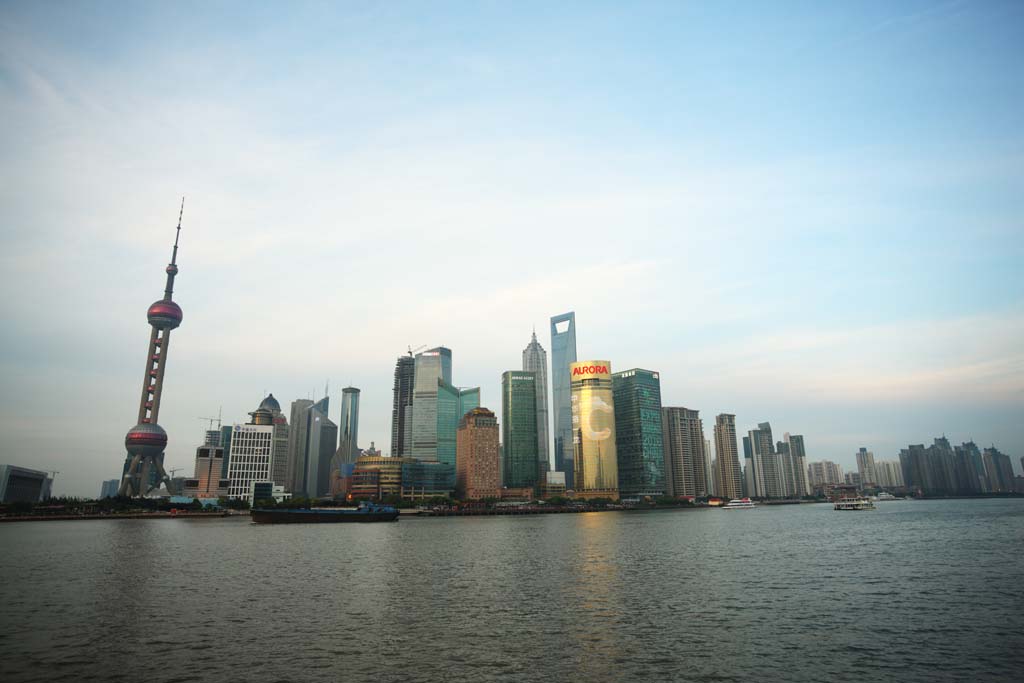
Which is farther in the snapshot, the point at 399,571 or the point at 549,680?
the point at 399,571

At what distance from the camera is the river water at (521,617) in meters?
37.7

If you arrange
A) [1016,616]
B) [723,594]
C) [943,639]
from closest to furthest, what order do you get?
[943,639], [1016,616], [723,594]

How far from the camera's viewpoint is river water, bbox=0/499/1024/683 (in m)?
37.7

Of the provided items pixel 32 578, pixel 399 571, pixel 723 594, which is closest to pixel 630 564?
pixel 723 594

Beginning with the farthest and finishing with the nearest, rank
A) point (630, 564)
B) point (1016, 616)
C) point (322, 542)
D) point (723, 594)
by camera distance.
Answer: point (322, 542) < point (630, 564) < point (723, 594) < point (1016, 616)

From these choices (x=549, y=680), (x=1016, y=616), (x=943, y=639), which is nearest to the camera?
(x=549, y=680)

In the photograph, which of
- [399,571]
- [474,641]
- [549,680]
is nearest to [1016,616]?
[549,680]

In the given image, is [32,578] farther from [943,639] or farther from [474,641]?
[943,639]

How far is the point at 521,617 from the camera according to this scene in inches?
2041

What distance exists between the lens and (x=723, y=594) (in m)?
60.8

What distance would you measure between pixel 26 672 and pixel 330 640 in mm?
18325

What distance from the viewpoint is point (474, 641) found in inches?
1735

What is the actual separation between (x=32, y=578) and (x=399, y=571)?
4532 centimetres

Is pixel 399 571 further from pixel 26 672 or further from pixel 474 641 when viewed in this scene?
pixel 26 672
